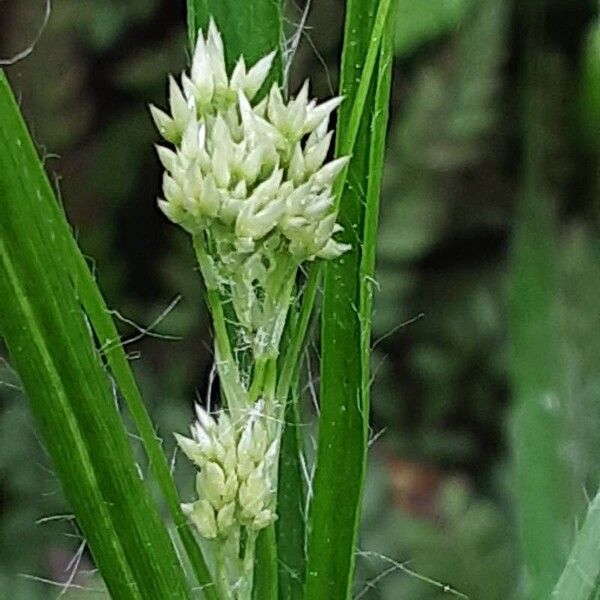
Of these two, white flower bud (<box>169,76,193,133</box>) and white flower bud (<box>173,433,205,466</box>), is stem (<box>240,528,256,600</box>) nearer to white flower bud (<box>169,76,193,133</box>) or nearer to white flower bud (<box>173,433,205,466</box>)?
white flower bud (<box>173,433,205,466</box>)

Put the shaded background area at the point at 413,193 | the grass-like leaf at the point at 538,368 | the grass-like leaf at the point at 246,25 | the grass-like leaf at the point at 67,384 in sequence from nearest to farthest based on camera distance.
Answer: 1. the grass-like leaf at the point at 67,384
2. the grass-like leaf at the point at 246,25
3. the grass-like leaf at the point at 538,368
4. the shaded background area at the point at 413,193

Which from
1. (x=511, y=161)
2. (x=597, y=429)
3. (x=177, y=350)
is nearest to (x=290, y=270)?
(x=597, y=429)

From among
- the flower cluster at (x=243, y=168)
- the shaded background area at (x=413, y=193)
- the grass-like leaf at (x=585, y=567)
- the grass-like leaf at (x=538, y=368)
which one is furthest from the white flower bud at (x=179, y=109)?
the shaded background area at (x=413, y=193)

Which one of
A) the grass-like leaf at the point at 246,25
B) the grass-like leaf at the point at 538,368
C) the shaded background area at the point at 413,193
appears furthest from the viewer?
the shaded background area at the point at 413,193

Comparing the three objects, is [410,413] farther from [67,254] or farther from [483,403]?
[67,254]

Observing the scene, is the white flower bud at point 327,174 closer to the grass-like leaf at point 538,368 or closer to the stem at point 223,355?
the stem at point 223,355

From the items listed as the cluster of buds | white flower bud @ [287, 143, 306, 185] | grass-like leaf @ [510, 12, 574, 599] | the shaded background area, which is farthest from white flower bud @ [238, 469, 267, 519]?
the shaded background area

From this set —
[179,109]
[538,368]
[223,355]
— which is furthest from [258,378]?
[538,368]
